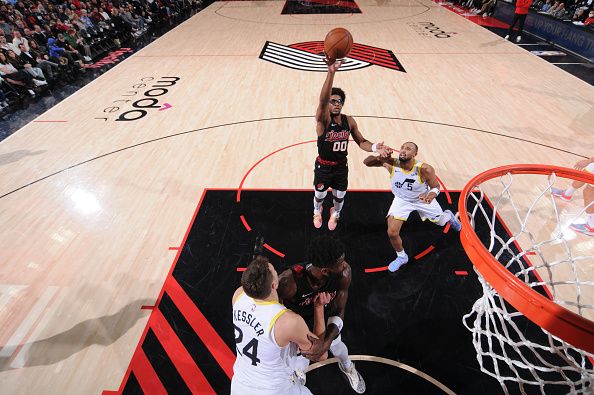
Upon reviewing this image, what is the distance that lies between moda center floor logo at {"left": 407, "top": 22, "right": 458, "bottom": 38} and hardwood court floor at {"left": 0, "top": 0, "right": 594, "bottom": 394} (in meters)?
1.00

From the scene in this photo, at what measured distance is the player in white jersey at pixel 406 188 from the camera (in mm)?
3510

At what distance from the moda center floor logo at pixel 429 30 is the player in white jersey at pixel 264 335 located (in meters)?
13.4

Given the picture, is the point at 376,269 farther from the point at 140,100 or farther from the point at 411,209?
the point at 140,100

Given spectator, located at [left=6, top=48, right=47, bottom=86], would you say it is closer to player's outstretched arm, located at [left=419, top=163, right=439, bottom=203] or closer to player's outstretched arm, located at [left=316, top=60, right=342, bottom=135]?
player's outstretched arm, located at [left=316, top=60, right=342, bottom=135]

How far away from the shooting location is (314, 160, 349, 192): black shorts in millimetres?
3939

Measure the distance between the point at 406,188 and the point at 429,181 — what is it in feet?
0.78

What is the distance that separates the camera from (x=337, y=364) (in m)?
3.02

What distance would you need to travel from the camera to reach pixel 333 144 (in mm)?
3709

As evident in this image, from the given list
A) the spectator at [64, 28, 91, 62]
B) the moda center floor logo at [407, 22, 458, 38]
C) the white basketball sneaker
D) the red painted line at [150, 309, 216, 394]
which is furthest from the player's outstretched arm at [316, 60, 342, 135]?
the moda center floor logo at [407, 22, 458, 38]

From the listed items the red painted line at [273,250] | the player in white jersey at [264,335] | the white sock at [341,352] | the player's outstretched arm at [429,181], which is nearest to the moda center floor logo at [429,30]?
the player's outstretched arm at [429,181]

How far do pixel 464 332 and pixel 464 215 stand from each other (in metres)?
1.51

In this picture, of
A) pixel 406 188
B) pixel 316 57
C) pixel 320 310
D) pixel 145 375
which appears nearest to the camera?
pixel 320 310

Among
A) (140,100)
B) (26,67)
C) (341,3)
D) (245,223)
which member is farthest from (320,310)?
(341,3)

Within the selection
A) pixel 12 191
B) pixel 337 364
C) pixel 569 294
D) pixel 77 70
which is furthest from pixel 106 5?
pixel 569 294
